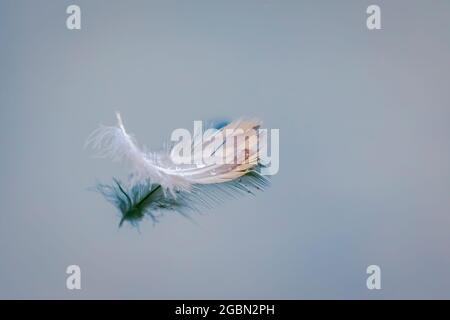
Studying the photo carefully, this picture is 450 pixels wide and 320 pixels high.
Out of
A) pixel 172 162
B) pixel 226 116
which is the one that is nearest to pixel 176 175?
pixel 172 162

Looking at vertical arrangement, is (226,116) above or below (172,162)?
above

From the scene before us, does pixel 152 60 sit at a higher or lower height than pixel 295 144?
higher

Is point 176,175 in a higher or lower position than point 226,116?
lower

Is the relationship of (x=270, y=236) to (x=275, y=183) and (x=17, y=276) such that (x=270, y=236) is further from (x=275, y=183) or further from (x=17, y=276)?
(x=17, y=276)

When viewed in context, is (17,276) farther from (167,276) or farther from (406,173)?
(406,173)

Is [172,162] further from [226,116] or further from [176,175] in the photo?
[226,116]
